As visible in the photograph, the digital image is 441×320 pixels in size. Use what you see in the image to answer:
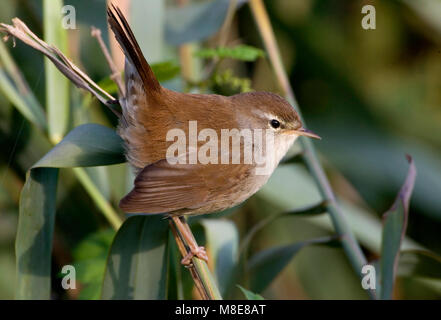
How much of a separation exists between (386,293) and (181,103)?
93 cm

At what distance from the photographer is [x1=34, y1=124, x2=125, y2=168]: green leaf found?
4.89 feet

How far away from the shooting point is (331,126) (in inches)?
131

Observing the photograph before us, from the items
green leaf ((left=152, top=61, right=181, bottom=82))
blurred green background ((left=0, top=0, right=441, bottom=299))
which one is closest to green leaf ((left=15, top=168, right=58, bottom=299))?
green leaf ((left=152, top=61, right=181, bottom=82))

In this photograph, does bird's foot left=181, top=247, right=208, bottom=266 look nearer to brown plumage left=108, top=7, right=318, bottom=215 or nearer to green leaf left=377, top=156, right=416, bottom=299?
brown plumage left=108, top=7, right=318, bottom=215

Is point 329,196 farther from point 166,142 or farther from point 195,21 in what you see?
point 195,21

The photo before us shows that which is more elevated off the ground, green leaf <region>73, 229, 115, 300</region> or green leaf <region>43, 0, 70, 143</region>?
green leaf <region>43, 0, 70, 143</region>

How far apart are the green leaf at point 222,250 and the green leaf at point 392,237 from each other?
54 cm

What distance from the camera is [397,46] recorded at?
10.7 feet

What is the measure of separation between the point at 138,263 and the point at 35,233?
1.10 feet

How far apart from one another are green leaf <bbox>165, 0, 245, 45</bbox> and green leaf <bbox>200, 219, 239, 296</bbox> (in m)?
0.92

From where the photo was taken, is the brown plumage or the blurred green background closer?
the brown plumage

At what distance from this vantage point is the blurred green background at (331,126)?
104 inches
